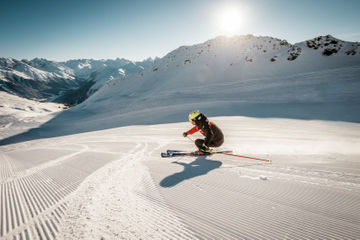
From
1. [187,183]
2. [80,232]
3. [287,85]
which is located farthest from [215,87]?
[80,232]

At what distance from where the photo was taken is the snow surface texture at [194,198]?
231 cm

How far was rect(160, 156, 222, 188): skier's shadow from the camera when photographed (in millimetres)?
3848

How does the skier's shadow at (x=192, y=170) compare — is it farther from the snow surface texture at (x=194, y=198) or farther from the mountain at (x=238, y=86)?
the mountain at (x=238, y=86)

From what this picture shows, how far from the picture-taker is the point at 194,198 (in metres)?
3.11

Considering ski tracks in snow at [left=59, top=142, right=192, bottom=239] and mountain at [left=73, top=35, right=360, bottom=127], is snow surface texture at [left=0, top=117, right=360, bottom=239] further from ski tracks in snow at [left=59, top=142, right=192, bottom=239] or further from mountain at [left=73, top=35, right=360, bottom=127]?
mountain at [left=73, top=35, right=360, bottom=127]

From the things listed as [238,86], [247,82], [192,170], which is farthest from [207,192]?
[247,82]

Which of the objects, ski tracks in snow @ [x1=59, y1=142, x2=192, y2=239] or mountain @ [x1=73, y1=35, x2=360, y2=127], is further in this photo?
mountain @ [x1=73, y1=35, x2=360, y2=127]

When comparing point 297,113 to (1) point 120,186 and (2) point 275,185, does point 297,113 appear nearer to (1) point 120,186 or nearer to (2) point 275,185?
(2) point 275,185

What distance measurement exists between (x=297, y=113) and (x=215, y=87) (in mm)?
14148

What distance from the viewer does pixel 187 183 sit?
146 inches

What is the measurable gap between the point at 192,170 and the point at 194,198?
138 cm

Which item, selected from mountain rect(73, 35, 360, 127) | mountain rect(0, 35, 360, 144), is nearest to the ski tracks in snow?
mountain rect(0, 35, 360, 144)

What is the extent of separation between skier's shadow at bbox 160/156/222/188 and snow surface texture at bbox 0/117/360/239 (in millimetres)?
25

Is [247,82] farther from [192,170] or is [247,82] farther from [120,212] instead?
[120,212]
